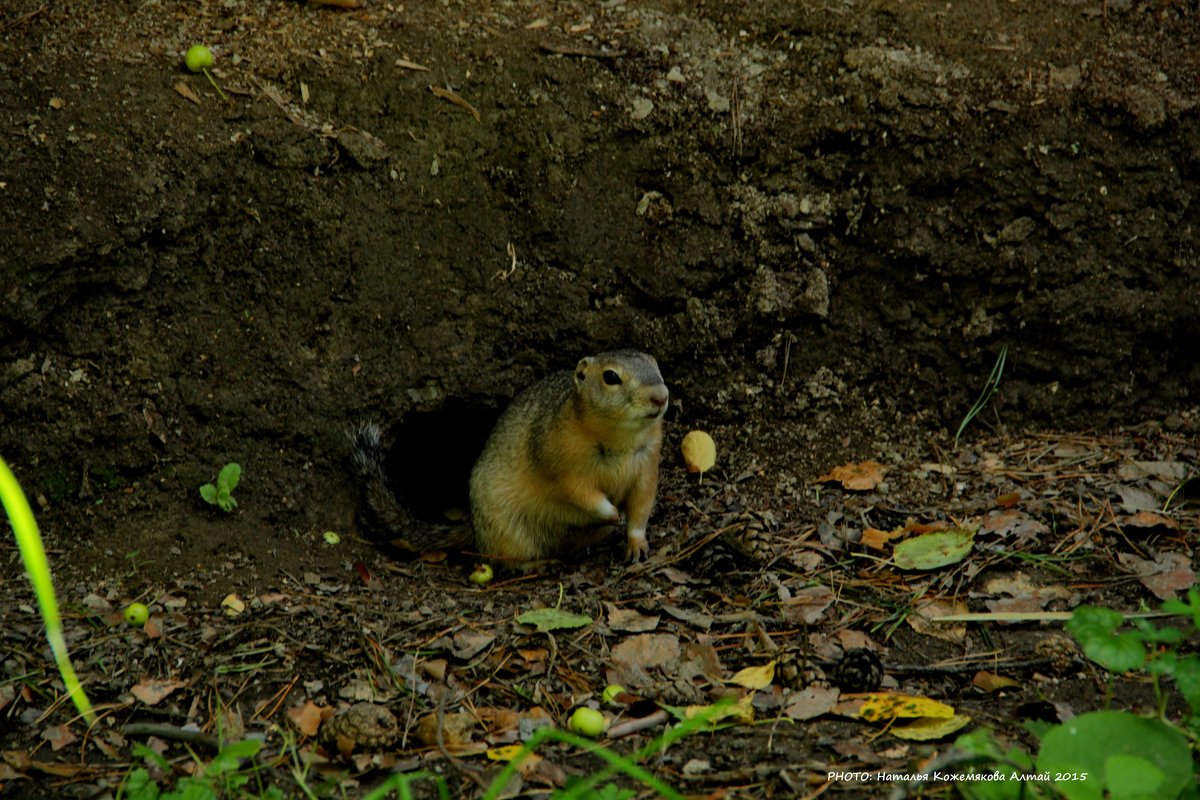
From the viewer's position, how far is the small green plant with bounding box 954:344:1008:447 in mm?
5688

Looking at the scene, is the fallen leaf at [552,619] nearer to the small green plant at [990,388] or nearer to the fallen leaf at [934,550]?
the fallen leaf at [934,550]

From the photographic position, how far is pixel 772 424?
19.0 ft

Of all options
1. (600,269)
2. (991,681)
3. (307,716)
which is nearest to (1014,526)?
(991,681)

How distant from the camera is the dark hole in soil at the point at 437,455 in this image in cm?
595

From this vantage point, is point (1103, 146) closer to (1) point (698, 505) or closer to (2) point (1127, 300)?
(2) point (1127, 300)

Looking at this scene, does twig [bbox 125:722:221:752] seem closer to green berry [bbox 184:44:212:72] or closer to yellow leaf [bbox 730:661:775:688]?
yellow leaf [bbox 730:661:775:688]

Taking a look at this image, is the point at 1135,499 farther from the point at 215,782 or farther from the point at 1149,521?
the point at 215,782

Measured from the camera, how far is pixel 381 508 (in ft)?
18.2

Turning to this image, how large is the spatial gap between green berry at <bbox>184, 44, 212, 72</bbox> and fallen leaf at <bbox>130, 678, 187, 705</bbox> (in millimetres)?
2958

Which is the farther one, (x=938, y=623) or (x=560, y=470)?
(x=560, y=470)

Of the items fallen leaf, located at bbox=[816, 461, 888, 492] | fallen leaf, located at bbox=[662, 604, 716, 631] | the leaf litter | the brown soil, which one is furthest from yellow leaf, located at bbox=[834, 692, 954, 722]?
fallen leaf, located at bbox=[816, 461, 888, 492]

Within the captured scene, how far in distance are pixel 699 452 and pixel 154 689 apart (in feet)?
9.77

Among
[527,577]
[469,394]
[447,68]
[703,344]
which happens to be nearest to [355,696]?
[527,577]

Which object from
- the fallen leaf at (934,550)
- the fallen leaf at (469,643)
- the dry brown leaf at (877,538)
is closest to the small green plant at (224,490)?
the fallen leaf at (469,643)
